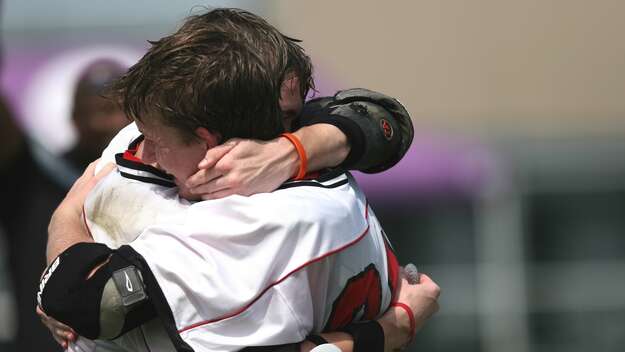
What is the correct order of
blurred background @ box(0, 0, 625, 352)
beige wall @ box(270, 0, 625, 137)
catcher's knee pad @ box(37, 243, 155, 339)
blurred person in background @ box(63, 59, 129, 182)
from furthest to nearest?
beige wall @ box(270, 0, 625, 137)
blurred background @ box(0, 0, 625, 352)
blurred person in background @ box(63, 59, 129, 182)
catcher's knee pad @ box(37, 243, 155, 339)

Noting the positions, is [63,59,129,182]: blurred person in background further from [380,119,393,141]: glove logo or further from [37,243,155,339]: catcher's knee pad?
[37,243,155,339]: catcher's knee pad

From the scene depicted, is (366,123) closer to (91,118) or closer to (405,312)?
(405,312)

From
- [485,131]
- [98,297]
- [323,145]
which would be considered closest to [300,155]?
[323,145]

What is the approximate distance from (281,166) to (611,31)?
10.4 metres

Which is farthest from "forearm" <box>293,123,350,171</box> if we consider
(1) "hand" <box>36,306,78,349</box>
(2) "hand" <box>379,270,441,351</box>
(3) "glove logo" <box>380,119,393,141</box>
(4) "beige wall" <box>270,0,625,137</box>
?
(4) "beige wall" <box>270,0,625,137</box>

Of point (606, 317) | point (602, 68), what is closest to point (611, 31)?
point (602, 68)

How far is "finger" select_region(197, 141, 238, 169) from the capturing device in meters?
2.21

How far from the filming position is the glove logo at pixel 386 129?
2.52m

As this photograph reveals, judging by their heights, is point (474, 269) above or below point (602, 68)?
below

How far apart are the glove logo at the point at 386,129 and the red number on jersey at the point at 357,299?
0.98 ft

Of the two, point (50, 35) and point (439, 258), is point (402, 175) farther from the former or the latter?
point (50, 35)

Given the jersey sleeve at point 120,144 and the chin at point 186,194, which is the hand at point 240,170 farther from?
the jersey sleeve at point 120,144

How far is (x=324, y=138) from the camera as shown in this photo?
2367mm

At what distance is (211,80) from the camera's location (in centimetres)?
217
